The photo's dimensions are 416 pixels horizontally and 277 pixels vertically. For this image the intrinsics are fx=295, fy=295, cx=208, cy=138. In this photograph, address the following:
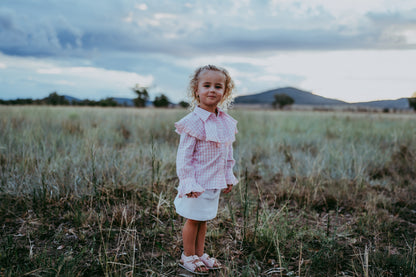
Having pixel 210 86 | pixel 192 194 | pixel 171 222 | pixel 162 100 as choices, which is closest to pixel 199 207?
pixel 192 194

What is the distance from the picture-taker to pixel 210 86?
7.05 feet

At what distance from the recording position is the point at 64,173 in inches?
143

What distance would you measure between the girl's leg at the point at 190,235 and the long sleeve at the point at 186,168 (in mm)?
311

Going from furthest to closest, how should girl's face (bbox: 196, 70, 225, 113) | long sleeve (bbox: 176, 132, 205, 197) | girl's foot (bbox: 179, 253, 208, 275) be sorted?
1. girl's foot (bbox: 179, 253, 208, 275)
2. girl's face (bbox: 196, 70, 225, 113)
3. long sleeve (bbox: 176, 132, 205, 197)

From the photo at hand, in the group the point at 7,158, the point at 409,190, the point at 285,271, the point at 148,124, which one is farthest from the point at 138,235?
the point at 148,124

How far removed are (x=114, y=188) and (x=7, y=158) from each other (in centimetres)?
171

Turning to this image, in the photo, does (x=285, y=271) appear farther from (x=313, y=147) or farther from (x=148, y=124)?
(x=148, y=124)

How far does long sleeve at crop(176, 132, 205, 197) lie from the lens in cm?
202

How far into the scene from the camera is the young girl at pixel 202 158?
209 cm

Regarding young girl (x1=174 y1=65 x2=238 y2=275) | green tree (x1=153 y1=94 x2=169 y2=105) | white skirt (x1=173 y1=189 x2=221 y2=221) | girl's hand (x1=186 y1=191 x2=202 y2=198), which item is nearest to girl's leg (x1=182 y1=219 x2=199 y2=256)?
young girl (x1=174 y1=65 x2=238 y2=275)

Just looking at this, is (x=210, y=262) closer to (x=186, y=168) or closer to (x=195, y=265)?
(x=195, y=265)

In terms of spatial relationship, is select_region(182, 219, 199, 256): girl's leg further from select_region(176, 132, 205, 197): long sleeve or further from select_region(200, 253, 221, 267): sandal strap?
select_region(176, 132, 205, 197): long sleeve

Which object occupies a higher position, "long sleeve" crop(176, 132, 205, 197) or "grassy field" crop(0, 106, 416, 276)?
"long sleeve" crop(176, 132, 205, 197)

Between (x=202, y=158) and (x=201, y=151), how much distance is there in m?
0.05
